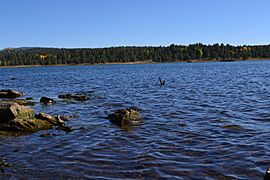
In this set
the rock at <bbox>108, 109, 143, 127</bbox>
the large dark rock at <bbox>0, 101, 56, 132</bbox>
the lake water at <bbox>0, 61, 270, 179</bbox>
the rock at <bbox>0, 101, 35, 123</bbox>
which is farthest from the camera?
the rock at <bbox>108, 109, 143, 127</bbox>

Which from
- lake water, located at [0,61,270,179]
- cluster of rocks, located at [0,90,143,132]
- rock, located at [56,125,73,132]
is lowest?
lake water, located at [0,61,270,179]

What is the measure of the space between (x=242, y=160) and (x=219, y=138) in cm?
304

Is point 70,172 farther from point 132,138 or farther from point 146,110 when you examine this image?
point 146,110

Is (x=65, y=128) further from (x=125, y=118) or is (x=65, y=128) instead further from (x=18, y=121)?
(x=125, y=118)

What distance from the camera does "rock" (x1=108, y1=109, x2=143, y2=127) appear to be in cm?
1756

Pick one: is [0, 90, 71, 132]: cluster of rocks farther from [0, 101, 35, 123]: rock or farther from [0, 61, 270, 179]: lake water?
[0, 61, 270, 179]: lake water

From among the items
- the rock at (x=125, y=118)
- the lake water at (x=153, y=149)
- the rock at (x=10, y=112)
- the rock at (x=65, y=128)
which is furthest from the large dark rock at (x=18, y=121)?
the rock at (x=125, y=118)

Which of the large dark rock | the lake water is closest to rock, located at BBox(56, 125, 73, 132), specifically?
the lake water

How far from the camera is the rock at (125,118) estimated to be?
17.6 m

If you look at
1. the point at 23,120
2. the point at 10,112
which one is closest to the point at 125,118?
the point at 23,120

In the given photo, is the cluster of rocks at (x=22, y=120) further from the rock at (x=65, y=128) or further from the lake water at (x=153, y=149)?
the lake water at (x=153, y=149)

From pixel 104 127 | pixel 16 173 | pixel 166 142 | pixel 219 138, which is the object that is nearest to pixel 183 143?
pixel 166 142

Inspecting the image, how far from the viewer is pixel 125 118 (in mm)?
17891

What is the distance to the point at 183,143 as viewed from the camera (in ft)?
43.3
